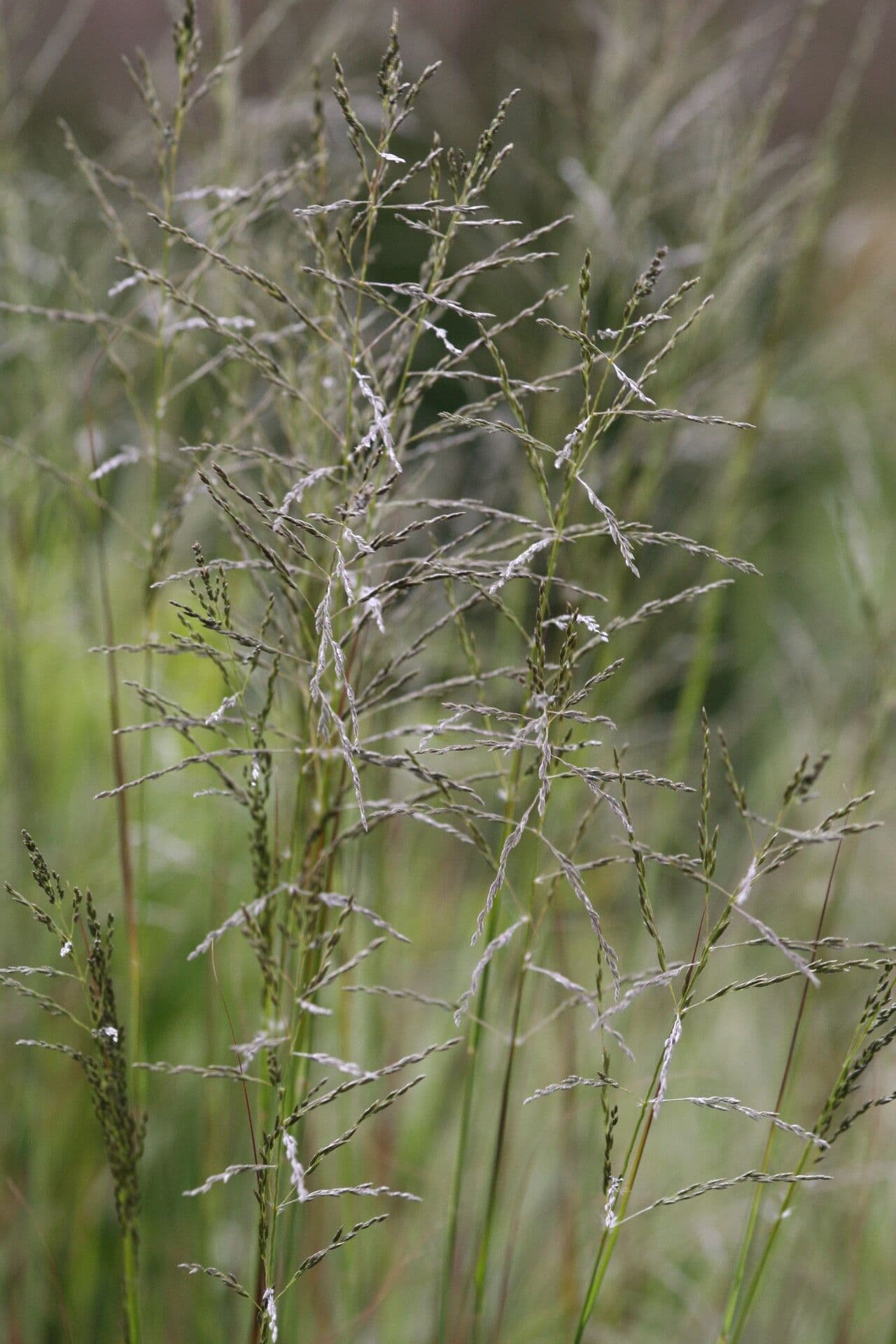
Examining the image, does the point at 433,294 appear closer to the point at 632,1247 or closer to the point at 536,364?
the point at 536,364

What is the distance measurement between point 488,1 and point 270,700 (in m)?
4.65

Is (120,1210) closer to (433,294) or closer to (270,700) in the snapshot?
(270,700)

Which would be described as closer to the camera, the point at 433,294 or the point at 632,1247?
the point at 433,294

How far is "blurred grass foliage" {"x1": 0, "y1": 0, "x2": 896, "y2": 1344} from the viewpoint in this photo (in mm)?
1036

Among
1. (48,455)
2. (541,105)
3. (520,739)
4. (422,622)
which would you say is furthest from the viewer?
(541,105)

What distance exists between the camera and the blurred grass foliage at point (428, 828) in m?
1.04

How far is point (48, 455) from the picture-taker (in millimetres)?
1205

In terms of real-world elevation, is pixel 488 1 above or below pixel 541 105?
above

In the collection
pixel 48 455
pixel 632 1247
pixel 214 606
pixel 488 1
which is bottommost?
pixel 632 1247

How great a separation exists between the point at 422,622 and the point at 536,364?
39cm

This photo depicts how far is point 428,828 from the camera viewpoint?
1873 millimetres

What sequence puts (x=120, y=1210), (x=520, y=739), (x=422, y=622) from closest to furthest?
(x=520, y=739) < (x=120, y=1210) < (x=422, y=622)

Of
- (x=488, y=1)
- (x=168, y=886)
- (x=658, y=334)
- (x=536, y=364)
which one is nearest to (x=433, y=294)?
(x=658, y=334)

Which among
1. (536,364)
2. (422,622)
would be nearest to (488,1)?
(536,364)
